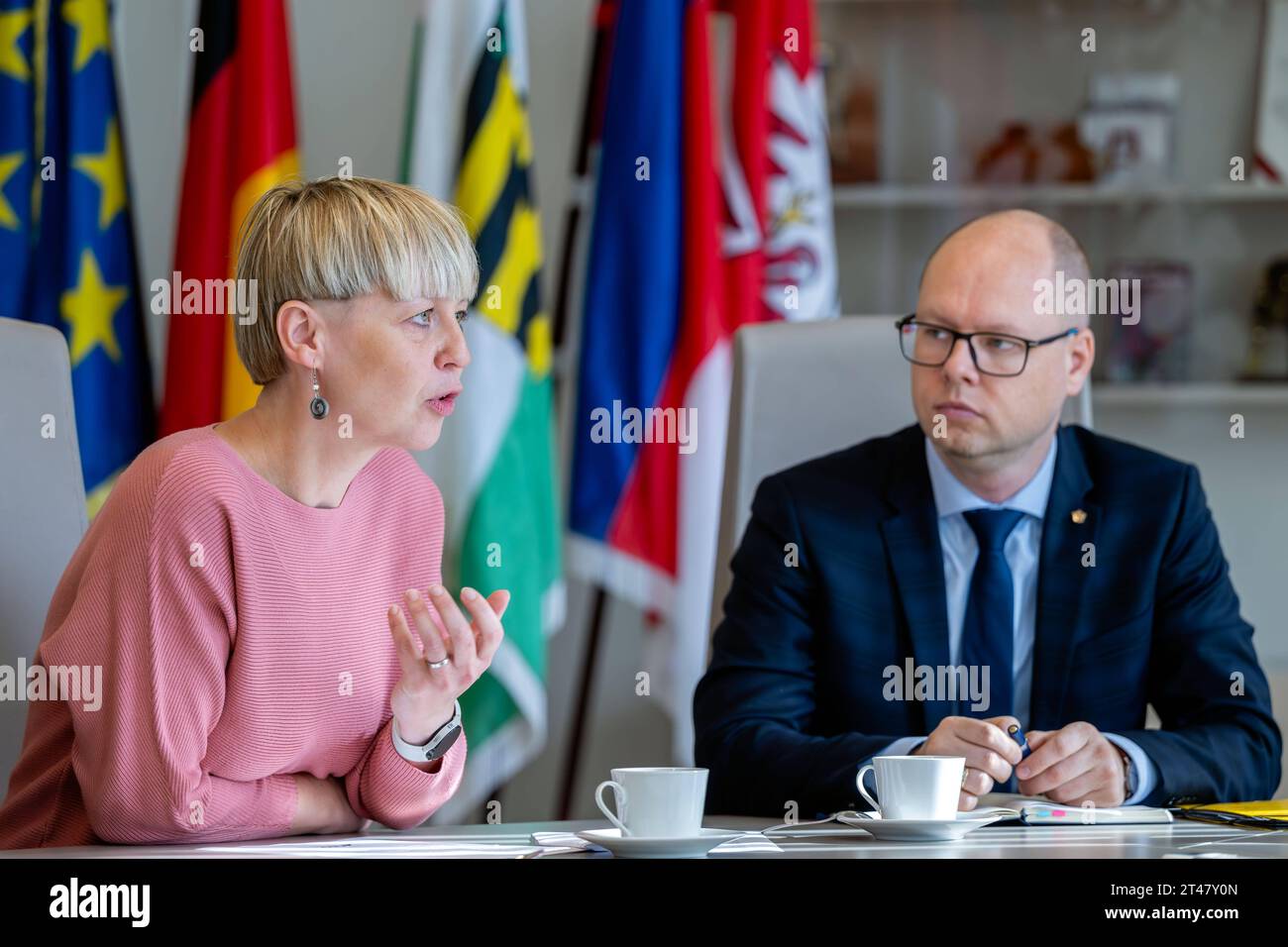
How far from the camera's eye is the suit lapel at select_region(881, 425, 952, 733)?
5.70 feet

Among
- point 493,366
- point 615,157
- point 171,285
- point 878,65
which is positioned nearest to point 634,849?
point 493,366

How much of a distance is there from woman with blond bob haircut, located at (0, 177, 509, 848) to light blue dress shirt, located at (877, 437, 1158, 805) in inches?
28.0

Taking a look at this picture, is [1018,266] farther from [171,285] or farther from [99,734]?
[171,285]

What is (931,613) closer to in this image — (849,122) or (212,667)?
(212,667)

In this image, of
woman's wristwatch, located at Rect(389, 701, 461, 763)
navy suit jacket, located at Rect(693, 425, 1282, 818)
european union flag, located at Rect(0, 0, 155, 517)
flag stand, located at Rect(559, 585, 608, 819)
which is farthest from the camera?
flag stand, located at Rect(559, 585, 608, 819)

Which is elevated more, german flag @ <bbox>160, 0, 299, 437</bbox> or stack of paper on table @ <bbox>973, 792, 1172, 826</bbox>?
german flag @ <bbox>160, 0, 299, 437</bbox>

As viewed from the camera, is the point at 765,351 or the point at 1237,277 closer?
the point at 765,351

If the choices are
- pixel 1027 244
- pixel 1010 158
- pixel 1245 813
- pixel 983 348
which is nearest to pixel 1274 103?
pixel 1010 158

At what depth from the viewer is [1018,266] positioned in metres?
1.86

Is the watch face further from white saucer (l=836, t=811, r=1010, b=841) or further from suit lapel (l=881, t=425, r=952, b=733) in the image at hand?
suit lapel (l=881, t=425, r=952, b=733)

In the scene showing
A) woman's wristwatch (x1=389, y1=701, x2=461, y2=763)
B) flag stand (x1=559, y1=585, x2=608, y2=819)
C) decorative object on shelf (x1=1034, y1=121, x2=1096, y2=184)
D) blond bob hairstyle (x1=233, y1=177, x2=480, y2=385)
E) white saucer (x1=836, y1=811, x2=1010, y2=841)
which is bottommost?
flag stand (x1=559, y1=585, x2=608, y2=819)

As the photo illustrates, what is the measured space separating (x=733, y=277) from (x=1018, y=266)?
1.08 metres

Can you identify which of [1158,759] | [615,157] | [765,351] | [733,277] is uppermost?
[615,157]

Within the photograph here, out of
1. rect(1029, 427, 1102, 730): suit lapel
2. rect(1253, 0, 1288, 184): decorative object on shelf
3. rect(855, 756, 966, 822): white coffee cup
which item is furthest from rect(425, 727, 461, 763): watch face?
rect(1253, 0, 1288, 184): decorative object on shelf
